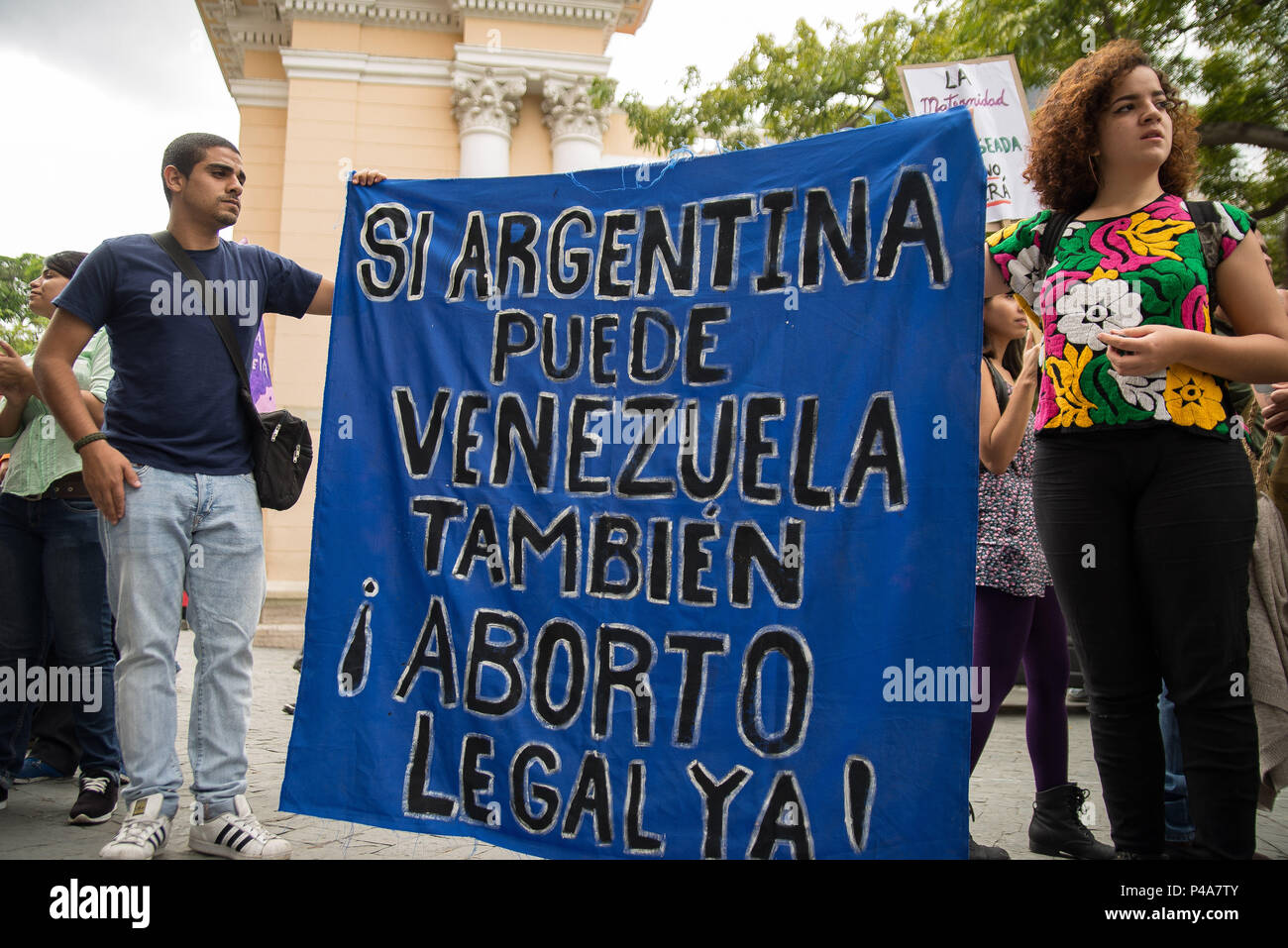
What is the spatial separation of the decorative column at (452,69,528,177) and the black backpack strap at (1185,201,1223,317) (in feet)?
38.3

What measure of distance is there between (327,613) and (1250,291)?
2.65 meters

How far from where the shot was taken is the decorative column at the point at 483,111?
13.4 meters

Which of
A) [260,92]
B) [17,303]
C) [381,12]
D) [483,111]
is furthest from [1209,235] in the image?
[17,303]

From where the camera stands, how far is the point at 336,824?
355 cm

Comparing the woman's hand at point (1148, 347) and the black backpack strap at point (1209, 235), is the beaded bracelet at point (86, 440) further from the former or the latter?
the black backpack strap at point (1209, 235)

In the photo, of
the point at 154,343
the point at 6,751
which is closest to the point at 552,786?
the point at 154,343

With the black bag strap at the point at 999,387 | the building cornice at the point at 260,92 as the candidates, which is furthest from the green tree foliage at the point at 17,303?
the black bag strap at the point at 999,387

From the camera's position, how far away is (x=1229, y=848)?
7.66ft

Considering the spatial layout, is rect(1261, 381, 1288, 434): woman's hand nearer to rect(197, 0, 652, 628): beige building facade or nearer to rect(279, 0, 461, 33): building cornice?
rect(197, 0, 652, 628): beige building facade

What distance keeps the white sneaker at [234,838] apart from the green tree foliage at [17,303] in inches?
1033

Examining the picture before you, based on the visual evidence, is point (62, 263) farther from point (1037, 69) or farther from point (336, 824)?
point (1037, 69)

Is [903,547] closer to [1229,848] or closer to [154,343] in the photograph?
[1229,848]

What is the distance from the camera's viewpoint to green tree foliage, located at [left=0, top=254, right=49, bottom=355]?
2655cm

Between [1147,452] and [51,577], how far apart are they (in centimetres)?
383
